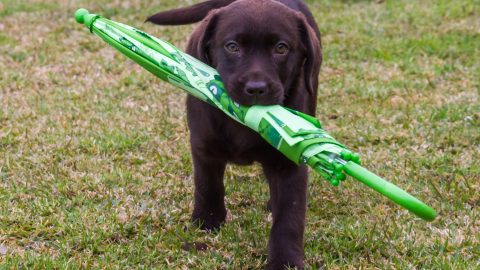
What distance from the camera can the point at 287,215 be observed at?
138 inches

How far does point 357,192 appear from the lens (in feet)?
14.8

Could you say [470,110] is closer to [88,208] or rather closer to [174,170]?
[174,170]

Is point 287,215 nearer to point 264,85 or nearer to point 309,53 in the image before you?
point 264,85

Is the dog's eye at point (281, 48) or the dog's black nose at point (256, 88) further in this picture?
the dog's eye at point (281, 48)

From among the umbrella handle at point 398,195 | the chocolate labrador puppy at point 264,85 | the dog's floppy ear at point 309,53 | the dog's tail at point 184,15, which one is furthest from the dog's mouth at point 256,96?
the dog's tail at point 184,15

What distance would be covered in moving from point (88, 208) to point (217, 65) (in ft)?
3.79

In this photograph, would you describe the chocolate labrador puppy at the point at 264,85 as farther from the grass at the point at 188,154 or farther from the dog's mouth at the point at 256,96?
the grass at the point at 188,154

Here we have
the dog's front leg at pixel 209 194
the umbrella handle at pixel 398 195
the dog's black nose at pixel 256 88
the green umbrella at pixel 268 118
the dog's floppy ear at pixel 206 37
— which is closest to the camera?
→ the umbrella handle at pixel 398 195

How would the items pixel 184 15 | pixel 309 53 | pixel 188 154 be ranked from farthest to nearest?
pixel 188 154 → pixel 184 15 → pixel 309 53

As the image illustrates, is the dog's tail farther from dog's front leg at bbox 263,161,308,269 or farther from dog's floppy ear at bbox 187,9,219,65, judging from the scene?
dog's front leg at bbox 263,161,308,269

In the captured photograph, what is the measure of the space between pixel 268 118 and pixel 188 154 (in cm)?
193

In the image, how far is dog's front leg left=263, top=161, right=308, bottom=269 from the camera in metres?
3.44

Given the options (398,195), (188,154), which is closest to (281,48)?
(398,195)

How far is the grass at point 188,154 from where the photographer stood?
3701 millimetres
